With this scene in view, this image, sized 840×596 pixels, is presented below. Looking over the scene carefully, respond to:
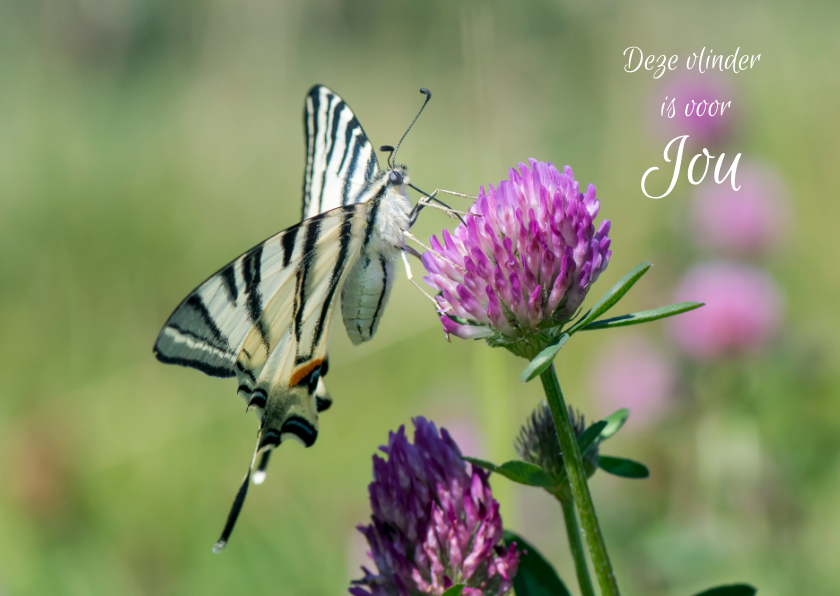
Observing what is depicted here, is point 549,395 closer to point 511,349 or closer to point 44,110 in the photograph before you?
point 511,349

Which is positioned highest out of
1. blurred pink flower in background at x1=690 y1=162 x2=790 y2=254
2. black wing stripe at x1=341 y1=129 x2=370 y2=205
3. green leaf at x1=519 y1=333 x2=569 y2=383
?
blurred pink flower in background at x1=690 y1=162 x2=790 y2=254

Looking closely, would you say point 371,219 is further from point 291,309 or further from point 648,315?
point 648,315

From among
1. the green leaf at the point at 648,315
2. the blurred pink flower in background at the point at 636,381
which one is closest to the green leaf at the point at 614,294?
the green leaf at the point at 648,315

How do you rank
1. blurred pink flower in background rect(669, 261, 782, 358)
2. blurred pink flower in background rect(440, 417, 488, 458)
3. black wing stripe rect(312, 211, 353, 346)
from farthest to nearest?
blurred pink flower in background rect(440, 417, 488, 458)
blurred pink flower in background rect(669, 261, 782, 358)
black wing stripe rect(312, 211, 353, 346)

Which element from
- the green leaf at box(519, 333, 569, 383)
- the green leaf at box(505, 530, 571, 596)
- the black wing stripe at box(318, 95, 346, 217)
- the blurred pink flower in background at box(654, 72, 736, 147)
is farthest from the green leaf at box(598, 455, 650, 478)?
the blurred pink flower in background at box(654, 72, 736, 147)

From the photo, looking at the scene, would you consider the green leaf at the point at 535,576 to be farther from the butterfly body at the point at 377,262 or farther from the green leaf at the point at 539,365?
the butterfly body at the point at 377,262

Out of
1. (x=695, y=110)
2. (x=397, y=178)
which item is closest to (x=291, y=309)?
(x=397, y=178)

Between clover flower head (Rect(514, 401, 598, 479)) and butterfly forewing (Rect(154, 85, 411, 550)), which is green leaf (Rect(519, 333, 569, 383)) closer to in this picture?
clover flower head (Rect(514, 401, 598, 479))
